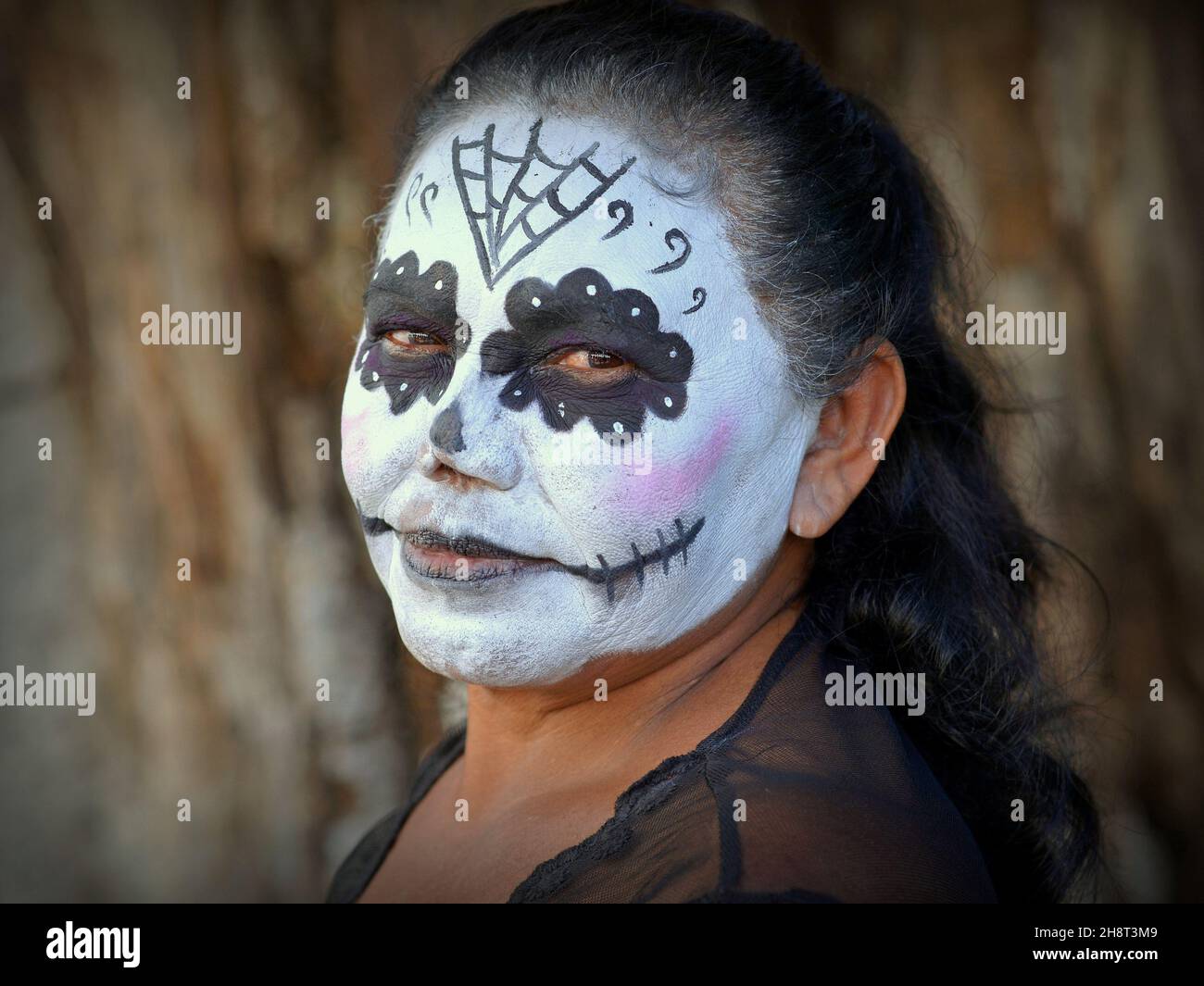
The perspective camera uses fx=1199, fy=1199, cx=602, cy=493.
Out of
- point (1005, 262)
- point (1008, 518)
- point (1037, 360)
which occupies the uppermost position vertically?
point (1005, 262)

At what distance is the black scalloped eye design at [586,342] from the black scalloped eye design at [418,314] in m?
0.10

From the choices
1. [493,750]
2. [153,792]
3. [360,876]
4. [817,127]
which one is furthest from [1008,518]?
[153,792]

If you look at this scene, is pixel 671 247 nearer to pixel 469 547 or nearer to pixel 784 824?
pixel 469 547

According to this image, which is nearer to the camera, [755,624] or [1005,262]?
[755,624]

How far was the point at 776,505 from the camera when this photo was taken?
2111mm

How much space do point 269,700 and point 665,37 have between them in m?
2.76

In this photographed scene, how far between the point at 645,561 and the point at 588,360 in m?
0.35

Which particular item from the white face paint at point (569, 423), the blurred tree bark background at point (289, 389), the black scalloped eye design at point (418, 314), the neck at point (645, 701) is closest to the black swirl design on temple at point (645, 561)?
the white face paint at point (569, 423)

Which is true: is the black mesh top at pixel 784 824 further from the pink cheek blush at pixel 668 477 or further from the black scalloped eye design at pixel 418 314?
the black scalloped eye design at pixel 418 314

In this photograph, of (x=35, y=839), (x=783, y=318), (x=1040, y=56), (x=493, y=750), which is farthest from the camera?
(x=35, y=839)

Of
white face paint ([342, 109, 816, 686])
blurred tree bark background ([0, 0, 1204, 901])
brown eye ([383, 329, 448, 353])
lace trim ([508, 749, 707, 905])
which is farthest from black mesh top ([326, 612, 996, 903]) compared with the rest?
blurred tree bark background ([0, 0, 1204, 901])

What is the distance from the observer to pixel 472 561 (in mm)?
1961

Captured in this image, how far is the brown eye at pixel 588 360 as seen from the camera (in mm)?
2006

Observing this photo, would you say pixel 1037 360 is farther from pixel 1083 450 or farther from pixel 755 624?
pixel 755 624
